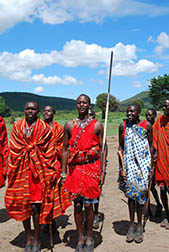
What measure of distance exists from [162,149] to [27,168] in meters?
2.29

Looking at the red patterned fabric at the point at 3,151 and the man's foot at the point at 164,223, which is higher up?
the red patterned fabric at the point at 3,151

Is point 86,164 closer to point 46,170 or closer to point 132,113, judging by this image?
point 46,170

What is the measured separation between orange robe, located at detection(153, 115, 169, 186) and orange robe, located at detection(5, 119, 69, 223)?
1.86 meters

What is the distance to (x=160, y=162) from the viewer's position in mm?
4922

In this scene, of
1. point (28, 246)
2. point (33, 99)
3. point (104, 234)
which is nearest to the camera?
point (28, 246)

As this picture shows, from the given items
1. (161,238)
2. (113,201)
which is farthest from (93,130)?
(113,201)

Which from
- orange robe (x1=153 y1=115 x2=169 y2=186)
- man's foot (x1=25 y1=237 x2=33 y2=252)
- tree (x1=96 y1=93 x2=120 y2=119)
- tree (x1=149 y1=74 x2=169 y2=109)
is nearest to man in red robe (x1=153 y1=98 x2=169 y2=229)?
orange robe (x1=153 y1=115 x2=169 y2=186)

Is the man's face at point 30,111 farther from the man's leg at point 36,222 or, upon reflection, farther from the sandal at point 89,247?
the sandal at point 89,247

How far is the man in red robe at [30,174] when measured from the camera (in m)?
3.99

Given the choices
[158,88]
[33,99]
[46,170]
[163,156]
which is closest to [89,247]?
[46,170]

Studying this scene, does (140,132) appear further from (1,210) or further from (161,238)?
(1,210)

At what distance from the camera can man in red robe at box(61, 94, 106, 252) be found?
3.92m

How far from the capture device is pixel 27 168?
3990mm

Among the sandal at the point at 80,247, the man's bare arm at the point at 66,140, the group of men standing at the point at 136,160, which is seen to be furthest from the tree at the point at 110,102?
the sandal at the point at 80,247
